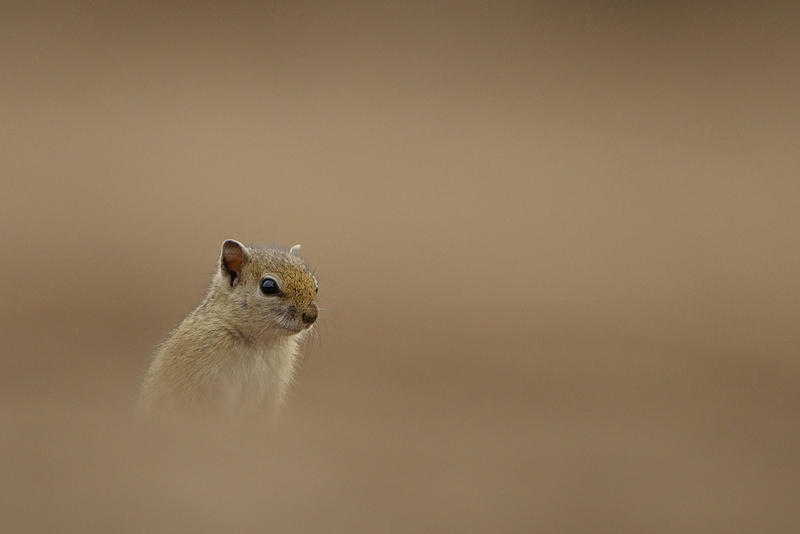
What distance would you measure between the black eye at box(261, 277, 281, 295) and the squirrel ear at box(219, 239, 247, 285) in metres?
0.12

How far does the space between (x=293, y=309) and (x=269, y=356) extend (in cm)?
23

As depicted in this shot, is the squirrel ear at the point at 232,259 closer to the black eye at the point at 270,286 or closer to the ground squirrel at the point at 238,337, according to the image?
the ground squirrel at the point at 238,337

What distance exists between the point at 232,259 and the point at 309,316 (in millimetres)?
288

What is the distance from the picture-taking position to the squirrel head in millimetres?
1948

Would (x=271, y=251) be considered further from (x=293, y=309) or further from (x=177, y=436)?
(x=177, y=436)

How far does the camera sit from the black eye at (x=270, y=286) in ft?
6.43

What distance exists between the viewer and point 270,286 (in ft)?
6.44

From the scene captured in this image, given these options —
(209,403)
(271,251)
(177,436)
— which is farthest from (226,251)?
(177,436)

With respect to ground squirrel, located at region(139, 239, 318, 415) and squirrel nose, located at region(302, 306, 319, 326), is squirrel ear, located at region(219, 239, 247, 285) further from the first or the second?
squirrel nose, located at region(302, 306, 319, 326)

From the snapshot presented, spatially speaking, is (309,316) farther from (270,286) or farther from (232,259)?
(232,259)

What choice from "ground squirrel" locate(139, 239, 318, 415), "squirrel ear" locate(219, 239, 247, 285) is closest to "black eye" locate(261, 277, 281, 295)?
"ground squirrel" locate(139, 239, 318, 415)

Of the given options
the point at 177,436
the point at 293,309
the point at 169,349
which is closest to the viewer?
the point at 177,436

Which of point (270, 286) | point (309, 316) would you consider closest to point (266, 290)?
point (270, 286)

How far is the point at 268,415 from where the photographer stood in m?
2.06
